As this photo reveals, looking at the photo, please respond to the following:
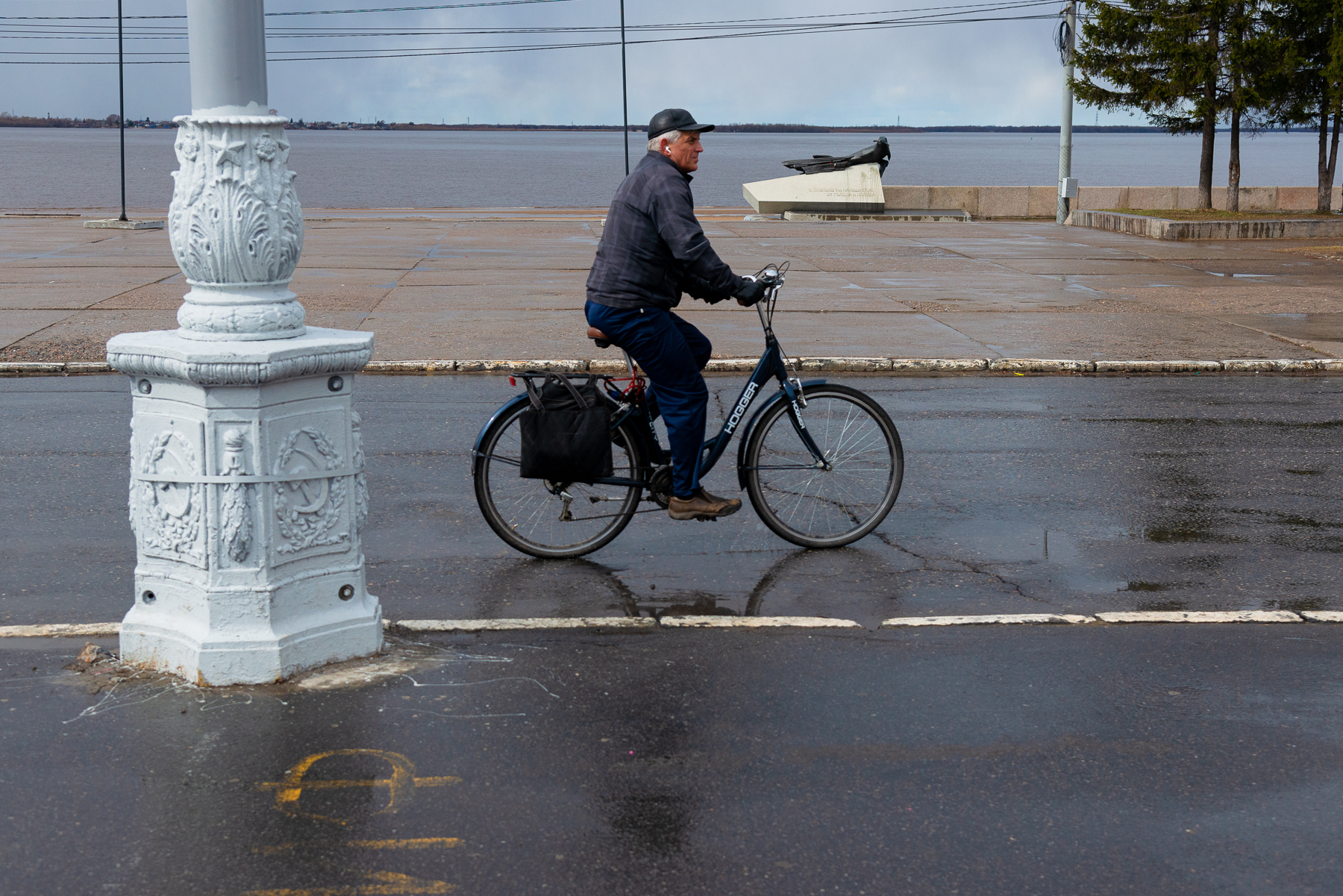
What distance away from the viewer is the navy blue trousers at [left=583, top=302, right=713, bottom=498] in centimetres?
594

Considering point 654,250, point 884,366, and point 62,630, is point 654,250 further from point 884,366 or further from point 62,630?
point 884,366

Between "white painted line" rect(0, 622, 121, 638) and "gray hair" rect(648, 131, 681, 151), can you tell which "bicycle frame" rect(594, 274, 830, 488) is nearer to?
"gray hair" rect(648, 131, 681, 151)

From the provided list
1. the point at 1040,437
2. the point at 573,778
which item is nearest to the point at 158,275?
the point at 1040,437

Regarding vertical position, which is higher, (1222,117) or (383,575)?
(1222,117)

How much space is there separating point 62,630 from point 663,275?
9.25 feet

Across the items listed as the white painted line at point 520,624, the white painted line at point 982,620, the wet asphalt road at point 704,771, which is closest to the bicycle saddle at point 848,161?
the white painted line at point 982,620

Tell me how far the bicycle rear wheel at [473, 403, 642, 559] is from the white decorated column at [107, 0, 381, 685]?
1312 mm

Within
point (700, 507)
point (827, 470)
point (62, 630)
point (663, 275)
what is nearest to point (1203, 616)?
point (827, 470)

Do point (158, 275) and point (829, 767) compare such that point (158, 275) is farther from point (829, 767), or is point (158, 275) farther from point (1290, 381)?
point (829, 767)

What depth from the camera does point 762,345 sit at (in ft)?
41.5

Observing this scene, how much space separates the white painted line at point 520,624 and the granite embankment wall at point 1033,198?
3480cm

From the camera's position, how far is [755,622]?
5.46 meters

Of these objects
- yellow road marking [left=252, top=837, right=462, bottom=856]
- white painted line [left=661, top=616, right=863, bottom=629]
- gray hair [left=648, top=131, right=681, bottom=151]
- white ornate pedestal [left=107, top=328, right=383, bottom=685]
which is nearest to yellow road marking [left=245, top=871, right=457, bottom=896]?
yellow road marking [left=252, top=837, right=462, bottom=856]

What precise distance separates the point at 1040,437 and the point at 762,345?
4051mm
